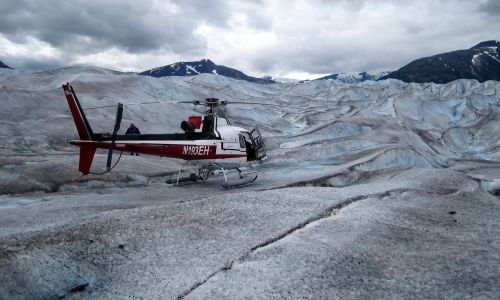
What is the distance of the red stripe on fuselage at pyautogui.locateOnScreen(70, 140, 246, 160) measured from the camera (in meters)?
10.8

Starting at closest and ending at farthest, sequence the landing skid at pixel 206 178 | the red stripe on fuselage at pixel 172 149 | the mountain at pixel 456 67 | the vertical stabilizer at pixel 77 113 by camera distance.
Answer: the vertical stabilizer at pixel 77 113 → the red stripe on fuselage at pixel 172 149 → the landing skid at pixel 206 178 → the mountain at pixel 456 67

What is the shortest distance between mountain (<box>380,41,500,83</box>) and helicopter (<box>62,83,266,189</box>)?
14818cm

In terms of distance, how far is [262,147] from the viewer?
43.9ft

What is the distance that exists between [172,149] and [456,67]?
16323 cm

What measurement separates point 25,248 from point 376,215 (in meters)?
5.79

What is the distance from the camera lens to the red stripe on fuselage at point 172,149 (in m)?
10.8

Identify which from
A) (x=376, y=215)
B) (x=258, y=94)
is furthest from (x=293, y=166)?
(x=258, y=94)

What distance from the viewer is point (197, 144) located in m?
11.9

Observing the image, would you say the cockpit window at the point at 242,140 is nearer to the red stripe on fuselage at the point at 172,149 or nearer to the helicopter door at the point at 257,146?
the red stripe on fuselage at the point at 172,149

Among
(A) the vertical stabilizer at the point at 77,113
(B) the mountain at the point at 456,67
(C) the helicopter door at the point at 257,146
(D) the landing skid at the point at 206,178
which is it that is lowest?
(D) the landing skid at the point at 206,178

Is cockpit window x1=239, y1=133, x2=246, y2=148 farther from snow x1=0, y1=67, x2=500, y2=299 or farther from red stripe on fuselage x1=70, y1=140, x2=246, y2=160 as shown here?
snow x1=0, y1=67, x2=500, y2=299

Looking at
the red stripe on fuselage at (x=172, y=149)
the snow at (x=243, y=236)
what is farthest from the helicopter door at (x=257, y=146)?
the snow at (x=243, y=236)

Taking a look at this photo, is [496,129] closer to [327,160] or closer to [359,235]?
[327,160]

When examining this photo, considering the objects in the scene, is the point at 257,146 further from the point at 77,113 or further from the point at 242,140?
the point at 77,113
